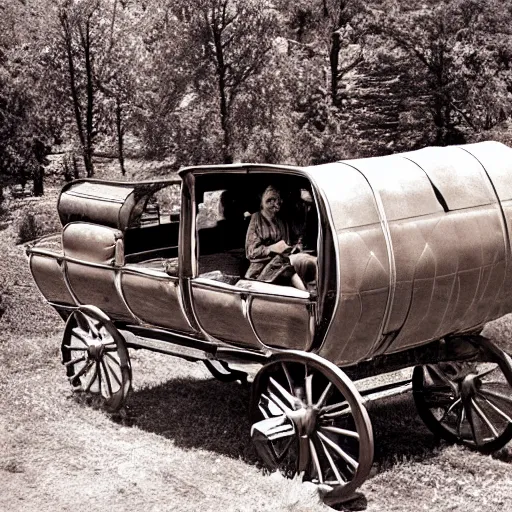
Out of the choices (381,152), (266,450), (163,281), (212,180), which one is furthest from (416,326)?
(381,152)

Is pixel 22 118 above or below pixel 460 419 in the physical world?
above

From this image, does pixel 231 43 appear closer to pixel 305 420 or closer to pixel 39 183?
pixel 39 183

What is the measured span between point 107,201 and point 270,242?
184 centimetres

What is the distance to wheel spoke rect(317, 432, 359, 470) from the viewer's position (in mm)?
→ 7081

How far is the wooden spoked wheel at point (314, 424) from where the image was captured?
6.95 m

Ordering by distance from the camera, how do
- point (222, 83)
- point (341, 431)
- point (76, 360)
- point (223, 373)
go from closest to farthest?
point (341, 431) < point (76, 360) < point (223, 373) < point (222, 83)

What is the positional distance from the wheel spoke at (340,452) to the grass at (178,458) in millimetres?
369

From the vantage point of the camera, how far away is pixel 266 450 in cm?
757

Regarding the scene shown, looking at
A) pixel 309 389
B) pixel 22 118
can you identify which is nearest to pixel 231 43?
pixel 22 118

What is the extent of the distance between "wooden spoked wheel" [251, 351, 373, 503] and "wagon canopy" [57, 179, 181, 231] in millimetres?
2348

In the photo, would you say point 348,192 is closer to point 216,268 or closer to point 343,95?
point 216,268

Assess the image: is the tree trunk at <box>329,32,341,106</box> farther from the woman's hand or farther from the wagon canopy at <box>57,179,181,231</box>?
the woman's hand

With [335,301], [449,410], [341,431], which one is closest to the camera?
[335,301]

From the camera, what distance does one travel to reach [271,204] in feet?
27.5
